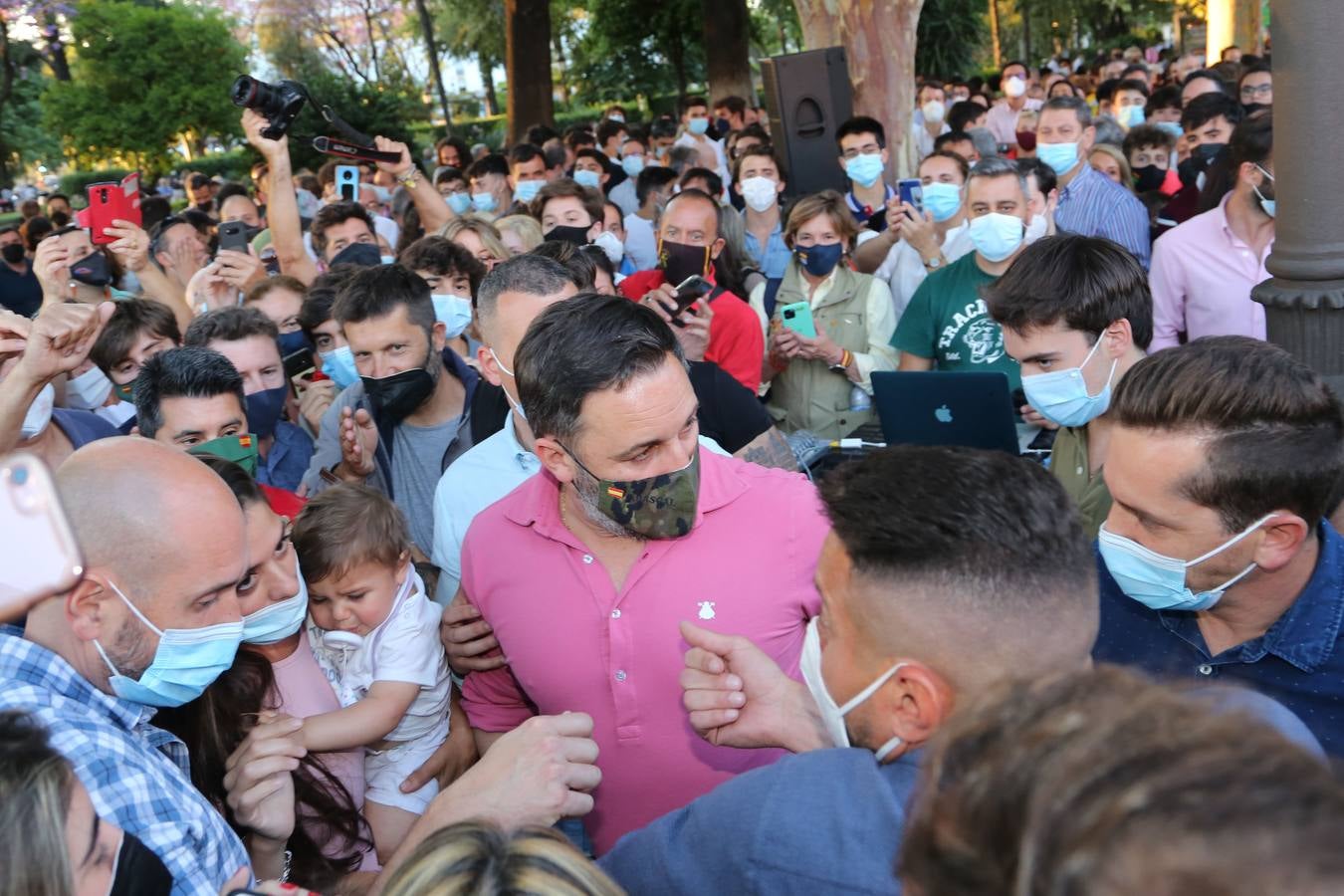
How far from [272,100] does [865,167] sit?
4293 millimetres

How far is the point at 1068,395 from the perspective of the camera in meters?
3.42

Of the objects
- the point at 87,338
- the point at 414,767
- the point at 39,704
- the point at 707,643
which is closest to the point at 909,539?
the point at 707,643

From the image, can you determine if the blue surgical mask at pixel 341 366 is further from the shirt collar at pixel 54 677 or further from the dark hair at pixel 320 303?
the shirt collar at pixel 54 677

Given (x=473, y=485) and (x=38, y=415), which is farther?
(x=38, y=415)

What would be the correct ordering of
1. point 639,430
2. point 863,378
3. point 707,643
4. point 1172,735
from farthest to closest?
1. point 863,378
2. point 639,430
3. point 707,643
4. point 1172,735

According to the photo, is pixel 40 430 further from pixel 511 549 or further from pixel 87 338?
pixel 511 549

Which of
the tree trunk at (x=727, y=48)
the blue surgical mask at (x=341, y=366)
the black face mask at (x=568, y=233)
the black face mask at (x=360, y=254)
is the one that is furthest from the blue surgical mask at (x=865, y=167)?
the tree trunk at (x=727, y=48)

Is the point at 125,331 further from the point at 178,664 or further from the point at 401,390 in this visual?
the point at 178,664

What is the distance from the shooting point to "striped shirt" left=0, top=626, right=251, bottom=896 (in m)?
1.92

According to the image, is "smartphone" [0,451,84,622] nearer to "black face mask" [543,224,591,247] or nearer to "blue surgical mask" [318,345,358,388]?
"blue surgical mask" [318,345,358,388]

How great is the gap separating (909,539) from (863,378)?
3.82 meters

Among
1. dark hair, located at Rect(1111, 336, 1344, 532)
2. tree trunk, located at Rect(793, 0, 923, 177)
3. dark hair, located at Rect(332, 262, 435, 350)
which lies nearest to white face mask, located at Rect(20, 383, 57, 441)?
dark hair, located at Rect(332, 262, 435, 350)

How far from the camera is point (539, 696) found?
2.66 m

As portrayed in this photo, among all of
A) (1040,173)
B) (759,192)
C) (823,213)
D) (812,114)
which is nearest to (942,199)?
(1040,173)
